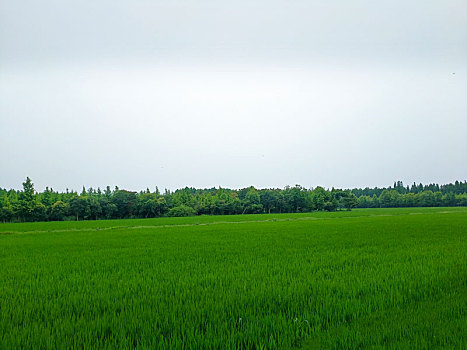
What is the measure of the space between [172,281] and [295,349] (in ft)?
13.2

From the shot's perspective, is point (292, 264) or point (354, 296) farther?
point (292, 264)

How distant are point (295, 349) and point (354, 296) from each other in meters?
2.39

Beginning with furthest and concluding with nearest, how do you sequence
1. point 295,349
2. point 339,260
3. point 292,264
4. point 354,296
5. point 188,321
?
point 339,260
point 292,264
point 354,296
point 188,321
point 295,349

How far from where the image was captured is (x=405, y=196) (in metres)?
111

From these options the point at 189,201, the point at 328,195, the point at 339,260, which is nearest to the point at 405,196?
the point at 328,195

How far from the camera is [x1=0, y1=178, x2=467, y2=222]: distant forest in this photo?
52.9 m

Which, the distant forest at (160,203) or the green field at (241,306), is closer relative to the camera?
the green field at (241,306)

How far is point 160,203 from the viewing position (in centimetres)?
6712

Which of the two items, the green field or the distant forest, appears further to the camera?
the distant forest

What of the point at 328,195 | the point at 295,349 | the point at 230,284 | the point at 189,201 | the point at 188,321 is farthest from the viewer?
the point at 328,195

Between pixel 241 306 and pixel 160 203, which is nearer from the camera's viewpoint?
pixel 241 306

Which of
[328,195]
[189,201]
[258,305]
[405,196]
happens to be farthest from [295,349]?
[405,196]

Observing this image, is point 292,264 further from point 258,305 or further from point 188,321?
point 188,321

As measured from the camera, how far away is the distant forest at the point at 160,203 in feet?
174
